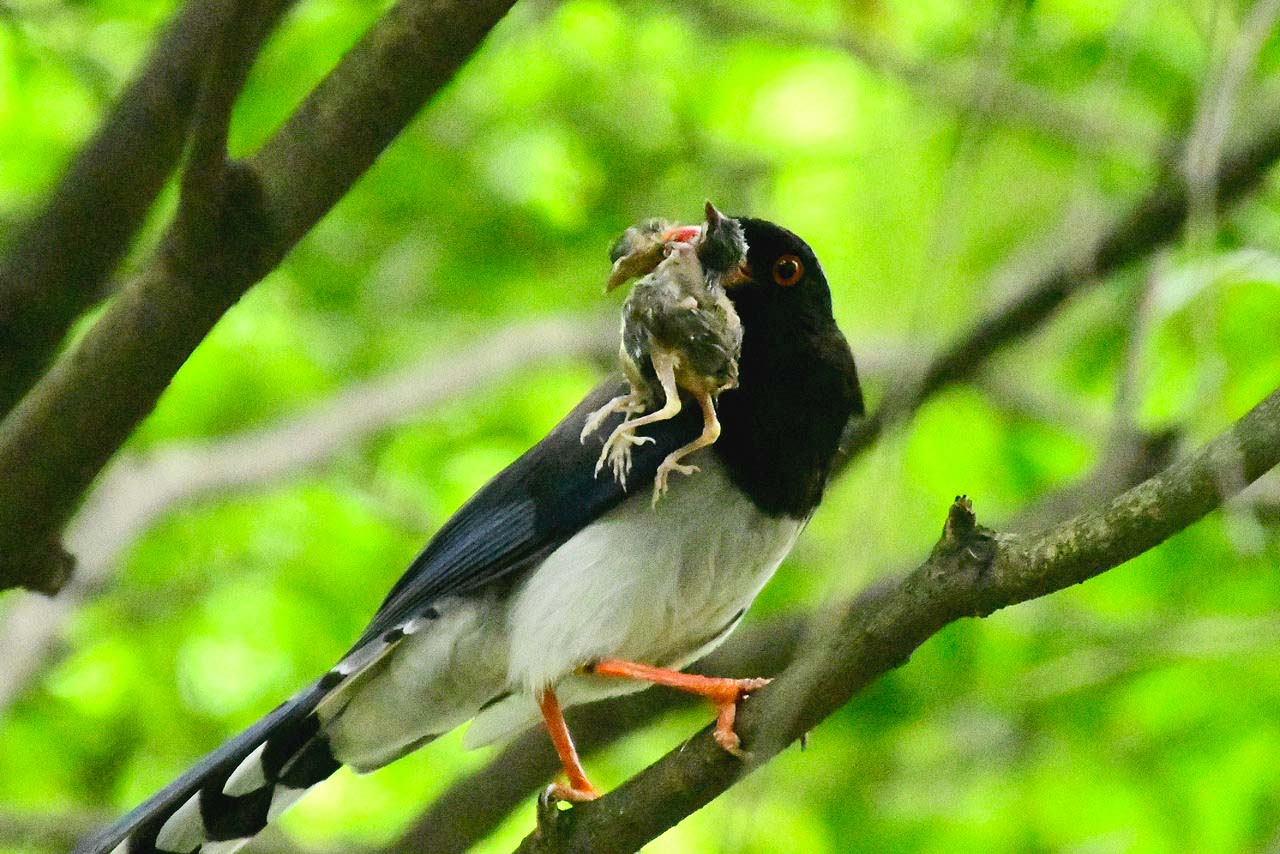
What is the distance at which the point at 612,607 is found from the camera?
4191 millimetres

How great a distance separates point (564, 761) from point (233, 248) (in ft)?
5.95

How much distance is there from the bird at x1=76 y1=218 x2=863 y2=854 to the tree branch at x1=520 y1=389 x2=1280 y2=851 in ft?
2.09

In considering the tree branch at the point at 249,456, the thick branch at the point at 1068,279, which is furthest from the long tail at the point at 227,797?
the thick branch at the point at 1068,279

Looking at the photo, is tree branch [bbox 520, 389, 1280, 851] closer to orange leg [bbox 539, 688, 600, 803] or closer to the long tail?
orange leg [bbox 539, 688, 600, 803]

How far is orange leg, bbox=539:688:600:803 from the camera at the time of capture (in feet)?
13.1

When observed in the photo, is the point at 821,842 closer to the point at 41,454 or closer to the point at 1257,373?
the point at 1257,373

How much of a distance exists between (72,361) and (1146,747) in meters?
4.56

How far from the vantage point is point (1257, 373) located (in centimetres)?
594

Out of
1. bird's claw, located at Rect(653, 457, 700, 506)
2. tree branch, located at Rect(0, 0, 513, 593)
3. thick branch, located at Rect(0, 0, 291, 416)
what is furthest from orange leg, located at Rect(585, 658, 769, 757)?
thick branch, located at Rect(0, 0, 291, 416)

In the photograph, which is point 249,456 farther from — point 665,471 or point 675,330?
point 675,330

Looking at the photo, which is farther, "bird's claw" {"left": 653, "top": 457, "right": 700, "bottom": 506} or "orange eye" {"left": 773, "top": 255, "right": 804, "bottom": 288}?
"orange eye" {"left": 773, "top": 255, "right": 804, "bottom": 288}

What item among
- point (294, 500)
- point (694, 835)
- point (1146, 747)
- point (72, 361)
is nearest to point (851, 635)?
point (72, 361)

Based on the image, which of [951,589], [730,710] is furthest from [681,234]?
[951,589]

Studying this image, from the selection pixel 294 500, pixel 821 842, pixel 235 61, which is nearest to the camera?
pixel 235 61
